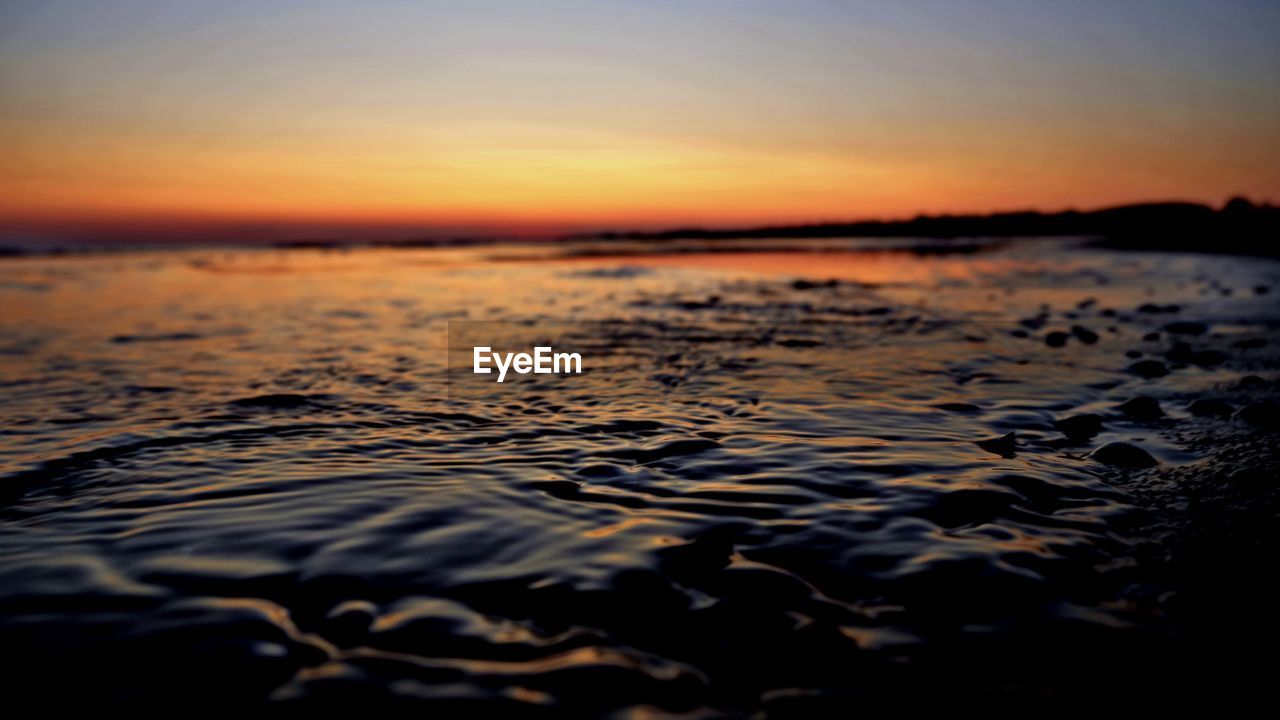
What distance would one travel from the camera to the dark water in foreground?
221 cm

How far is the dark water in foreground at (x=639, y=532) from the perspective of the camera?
2209 millimetres

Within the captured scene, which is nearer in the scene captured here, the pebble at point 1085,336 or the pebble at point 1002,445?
the pebble at point 1002,445

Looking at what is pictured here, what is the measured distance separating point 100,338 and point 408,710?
1043 cm

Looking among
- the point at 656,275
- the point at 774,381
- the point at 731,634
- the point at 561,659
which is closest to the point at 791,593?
the point at 731,634

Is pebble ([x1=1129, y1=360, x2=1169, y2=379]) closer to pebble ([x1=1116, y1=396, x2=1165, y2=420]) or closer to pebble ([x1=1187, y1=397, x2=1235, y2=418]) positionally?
pebble ([x1=1187, y1=397, x2=1235, y2=418])

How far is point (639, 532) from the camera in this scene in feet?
10.9

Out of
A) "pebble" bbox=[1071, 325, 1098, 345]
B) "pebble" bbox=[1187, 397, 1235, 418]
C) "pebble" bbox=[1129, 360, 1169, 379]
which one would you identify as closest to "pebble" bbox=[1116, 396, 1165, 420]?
"pebble" bbox=[1187, 397, 1235, 418]

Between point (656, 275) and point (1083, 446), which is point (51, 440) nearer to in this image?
point (1083, 446)

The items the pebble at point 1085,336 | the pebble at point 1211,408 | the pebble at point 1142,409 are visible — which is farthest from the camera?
the pebble at point 1085,336

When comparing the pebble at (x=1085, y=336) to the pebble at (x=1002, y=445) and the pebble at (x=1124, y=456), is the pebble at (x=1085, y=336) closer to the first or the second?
the pebble at (x=1002, y=445)

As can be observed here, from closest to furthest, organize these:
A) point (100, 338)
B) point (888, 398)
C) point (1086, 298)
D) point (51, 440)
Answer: point (51, 440)
point (888, 398)
point (100, 338)
point (1086, 298)

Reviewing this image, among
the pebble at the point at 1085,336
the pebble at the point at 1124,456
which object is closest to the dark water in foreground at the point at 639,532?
the pebble at the point at 1124,456

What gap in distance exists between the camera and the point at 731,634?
2.44 m

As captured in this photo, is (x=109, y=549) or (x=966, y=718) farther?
(x=109, y=549)
